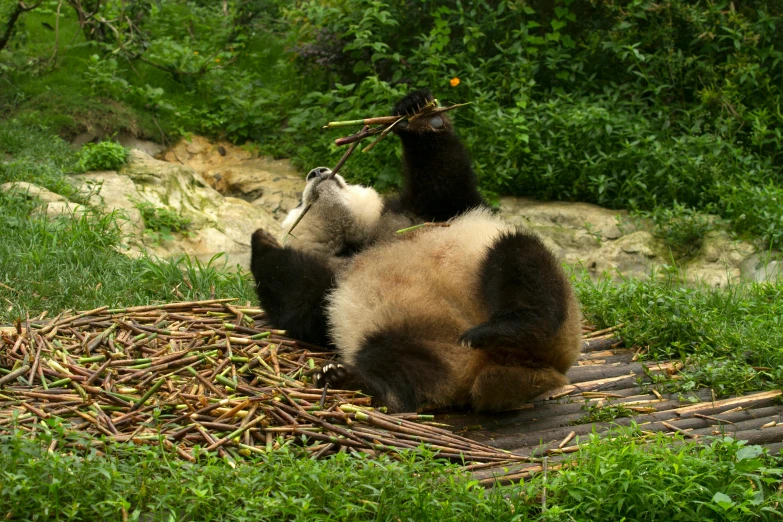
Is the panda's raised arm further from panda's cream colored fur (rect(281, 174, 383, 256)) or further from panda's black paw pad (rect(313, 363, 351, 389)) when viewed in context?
panda's black paw pad (rect(313, 363, 351, 389))

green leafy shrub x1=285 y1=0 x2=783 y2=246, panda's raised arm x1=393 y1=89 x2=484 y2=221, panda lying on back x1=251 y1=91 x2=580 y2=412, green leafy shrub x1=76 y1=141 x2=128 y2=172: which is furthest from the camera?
green leafy shrub x1=285 y1=0 x2=783 y2=246

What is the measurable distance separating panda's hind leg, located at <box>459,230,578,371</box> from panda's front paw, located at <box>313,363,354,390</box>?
0.54m

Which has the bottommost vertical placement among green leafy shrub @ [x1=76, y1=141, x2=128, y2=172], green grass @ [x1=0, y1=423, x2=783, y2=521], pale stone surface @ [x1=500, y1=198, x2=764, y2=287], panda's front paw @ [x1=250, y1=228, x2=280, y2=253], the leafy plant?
pale stone surface @ [x1=500, y1=198, x2=764, y2=287]

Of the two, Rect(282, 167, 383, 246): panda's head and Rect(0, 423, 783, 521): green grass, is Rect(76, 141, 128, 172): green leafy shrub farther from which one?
Rect(0, 423, 783, 521): green grass

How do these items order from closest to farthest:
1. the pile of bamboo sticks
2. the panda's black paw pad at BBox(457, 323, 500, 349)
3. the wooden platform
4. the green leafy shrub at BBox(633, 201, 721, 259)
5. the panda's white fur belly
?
the pile of bamboo sticks
the wooden platform
the panda's black paw pad at BBox(457, 323, 500, 349)
the panda's white fur belly
the green leafy shrub at BBox(633, 201, 721, 259)

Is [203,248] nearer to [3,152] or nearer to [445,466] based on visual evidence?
[3,152]

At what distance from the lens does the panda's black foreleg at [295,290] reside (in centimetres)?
435

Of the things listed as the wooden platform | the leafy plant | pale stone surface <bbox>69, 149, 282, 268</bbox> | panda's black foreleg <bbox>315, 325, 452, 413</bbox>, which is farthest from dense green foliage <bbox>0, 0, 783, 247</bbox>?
panda's black foreleg <bbox>315, 325, 452, 413</bbox>

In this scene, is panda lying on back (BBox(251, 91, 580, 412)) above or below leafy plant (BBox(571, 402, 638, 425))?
above

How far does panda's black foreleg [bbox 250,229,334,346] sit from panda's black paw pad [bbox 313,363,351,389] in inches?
21.7

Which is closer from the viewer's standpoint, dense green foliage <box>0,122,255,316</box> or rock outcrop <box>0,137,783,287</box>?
dense green foliage <box>0,122,255,316</box>

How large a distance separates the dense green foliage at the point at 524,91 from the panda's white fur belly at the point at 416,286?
3.39 meters

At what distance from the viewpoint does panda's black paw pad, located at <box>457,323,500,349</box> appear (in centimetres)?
363

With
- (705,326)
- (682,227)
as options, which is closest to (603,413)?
(705,326)
